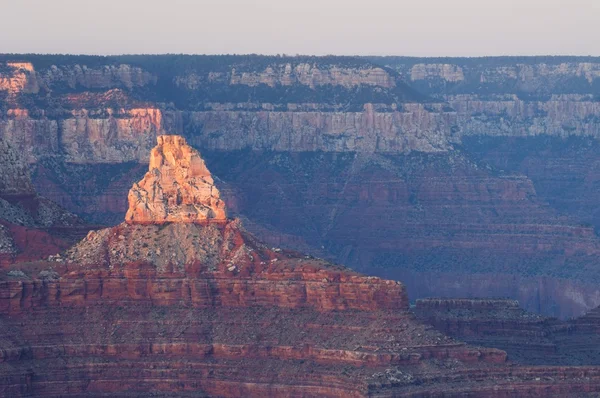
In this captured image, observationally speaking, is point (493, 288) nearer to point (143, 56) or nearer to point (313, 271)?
point (143, 56)

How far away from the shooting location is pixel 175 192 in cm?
11394

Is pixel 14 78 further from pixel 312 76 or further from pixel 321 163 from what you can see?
pixel 312 76

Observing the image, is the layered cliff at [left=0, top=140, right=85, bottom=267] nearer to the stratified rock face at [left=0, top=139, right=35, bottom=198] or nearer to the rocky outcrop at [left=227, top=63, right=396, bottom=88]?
the stratified rock face at [left=0, top=139, right=35, bottom=198]

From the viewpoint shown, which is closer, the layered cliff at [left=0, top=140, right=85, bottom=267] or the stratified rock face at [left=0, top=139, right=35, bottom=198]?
the layered cliff at [left=0, top=140, right=85, bottom=267]

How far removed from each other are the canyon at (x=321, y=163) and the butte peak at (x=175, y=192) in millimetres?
44805

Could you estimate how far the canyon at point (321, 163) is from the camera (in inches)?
6535

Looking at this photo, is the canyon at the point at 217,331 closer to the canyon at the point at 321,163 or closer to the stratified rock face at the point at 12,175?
the stratified rock face at the point at 12,175

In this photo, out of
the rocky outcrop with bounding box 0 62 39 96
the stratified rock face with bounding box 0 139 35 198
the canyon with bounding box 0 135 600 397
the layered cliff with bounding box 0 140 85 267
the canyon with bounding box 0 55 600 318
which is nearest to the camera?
the canyon with bounding box 0 135 600 397

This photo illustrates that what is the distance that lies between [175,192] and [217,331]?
7259 mm

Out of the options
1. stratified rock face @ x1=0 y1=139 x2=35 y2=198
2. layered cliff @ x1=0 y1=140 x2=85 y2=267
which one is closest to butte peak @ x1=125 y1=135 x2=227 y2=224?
layered cliff @ x1=0 y1=140 x2=85 y2=267

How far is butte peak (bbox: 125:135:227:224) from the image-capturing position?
372 feet

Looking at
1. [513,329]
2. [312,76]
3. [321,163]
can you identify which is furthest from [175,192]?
[312,76]

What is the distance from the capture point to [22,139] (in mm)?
164375

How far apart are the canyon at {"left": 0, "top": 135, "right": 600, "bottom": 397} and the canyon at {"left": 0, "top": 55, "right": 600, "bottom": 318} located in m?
47.6
